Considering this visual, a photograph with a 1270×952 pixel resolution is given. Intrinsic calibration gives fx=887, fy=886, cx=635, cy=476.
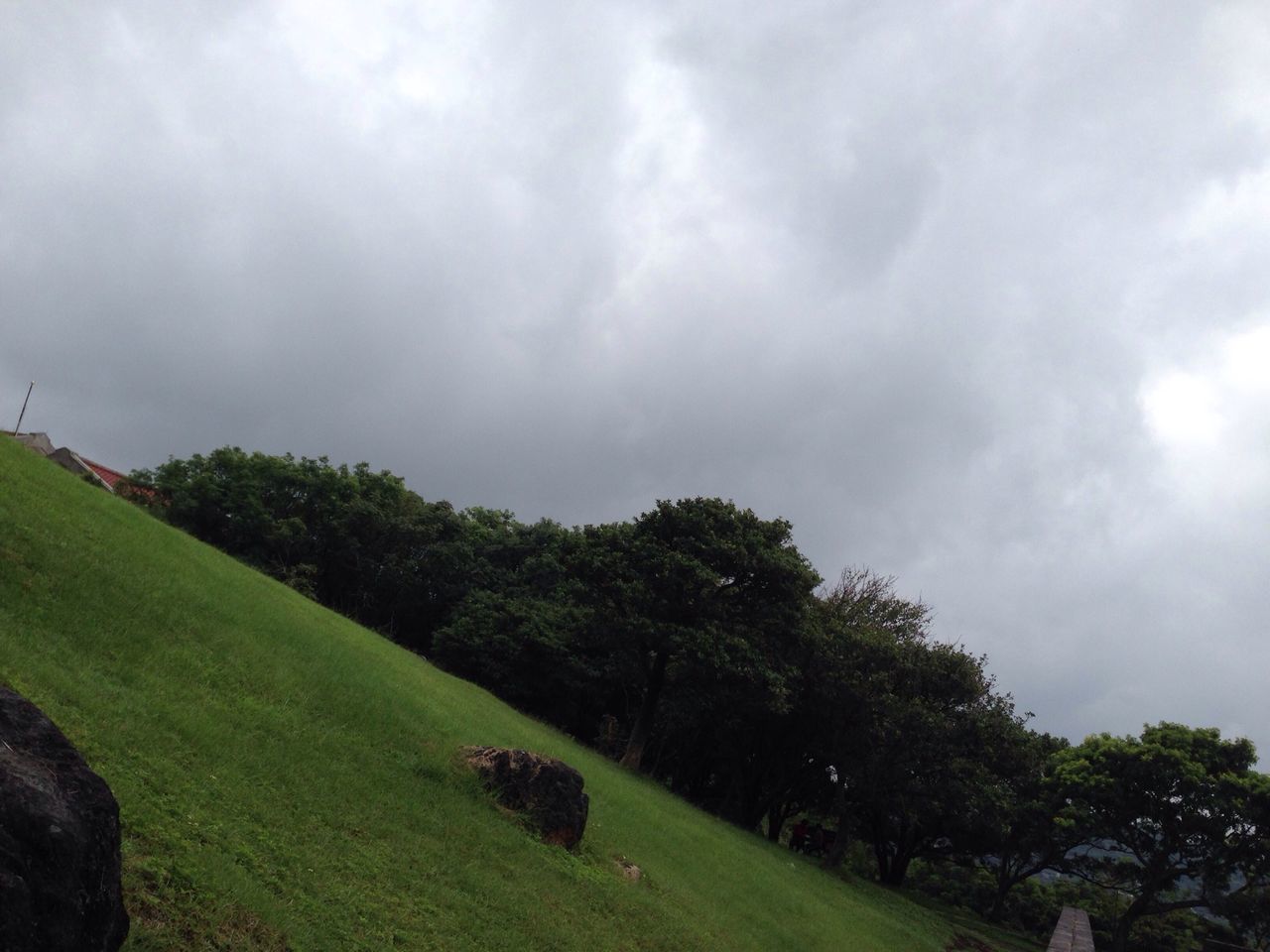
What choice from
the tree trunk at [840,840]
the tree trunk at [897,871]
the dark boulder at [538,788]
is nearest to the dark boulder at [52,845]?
the dark boulder at [538,788]

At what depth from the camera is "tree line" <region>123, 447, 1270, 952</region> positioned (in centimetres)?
3278

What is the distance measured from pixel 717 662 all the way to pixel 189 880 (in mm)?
25632

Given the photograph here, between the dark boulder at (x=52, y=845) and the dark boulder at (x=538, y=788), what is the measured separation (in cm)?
817

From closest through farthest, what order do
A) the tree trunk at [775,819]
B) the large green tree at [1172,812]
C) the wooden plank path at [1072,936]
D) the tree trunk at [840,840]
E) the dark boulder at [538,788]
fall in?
the dark boulder at [538,788] < the wooden plank path at [1072,936] < the large green tree at [1172,812] < the tree trunk at [840,840] < the tree trunk at [775,819]

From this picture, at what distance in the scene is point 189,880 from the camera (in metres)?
6.86

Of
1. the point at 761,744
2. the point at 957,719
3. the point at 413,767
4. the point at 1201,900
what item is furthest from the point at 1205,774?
the point at 413,767

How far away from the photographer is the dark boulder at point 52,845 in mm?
4145

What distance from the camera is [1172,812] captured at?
32812mm

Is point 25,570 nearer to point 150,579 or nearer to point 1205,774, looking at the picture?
point 150,579

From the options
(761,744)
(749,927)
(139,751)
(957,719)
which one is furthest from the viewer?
(761,744)

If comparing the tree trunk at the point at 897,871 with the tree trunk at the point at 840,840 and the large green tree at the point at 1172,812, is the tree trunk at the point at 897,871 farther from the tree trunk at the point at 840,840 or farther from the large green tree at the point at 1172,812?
the tree trunk at the point at 840,840

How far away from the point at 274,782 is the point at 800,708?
29800mm

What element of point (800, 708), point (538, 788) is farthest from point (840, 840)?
point (538, 788)

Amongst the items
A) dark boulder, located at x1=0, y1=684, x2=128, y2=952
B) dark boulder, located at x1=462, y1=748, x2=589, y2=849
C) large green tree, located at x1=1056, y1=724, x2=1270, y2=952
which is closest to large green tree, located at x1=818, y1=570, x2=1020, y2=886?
large green tree, located at x1=1056, y1=724, x2=1270, y2=952
